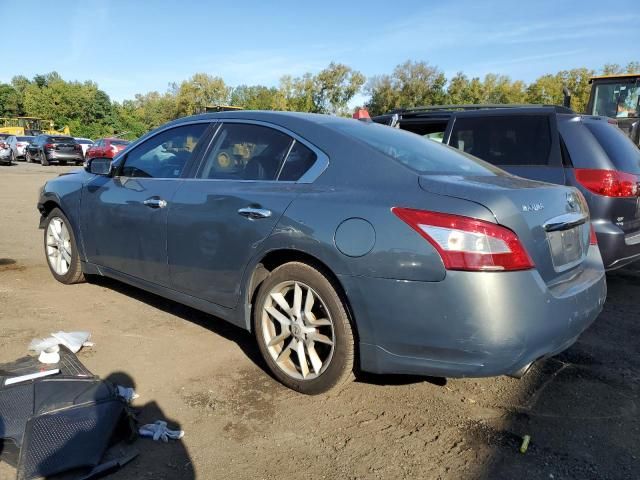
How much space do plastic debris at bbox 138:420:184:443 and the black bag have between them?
0.11 m

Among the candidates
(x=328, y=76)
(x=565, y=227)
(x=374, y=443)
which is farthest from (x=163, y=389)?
(x=328, y=76)

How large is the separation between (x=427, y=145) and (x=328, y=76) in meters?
50.8

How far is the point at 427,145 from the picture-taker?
12.0 ft

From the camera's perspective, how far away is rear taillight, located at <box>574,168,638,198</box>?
4.78 meters

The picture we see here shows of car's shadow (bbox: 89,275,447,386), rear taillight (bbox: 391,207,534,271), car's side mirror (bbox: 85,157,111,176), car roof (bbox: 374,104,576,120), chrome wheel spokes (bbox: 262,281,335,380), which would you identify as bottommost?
car's shadow (bbox: 89,275,447,386)

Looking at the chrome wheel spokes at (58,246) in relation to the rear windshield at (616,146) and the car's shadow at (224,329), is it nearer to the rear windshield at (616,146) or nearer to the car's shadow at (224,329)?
the car's shadow at (224,329)

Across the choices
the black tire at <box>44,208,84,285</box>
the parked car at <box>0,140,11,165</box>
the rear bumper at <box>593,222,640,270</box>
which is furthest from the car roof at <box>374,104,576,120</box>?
the parked car at <box>0,140,11,165</box>

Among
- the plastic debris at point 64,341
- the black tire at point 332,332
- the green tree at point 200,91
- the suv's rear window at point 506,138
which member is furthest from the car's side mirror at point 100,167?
the green tree at point 200,91

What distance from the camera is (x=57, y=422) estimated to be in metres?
2.51

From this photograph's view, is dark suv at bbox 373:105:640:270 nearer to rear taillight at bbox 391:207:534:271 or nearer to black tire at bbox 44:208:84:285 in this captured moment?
rear taillight at bbox 391:207:534:271

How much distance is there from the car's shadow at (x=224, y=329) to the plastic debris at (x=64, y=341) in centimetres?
83

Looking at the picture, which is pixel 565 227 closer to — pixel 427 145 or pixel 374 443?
pixel 427 145

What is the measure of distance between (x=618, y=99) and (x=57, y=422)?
571 inches

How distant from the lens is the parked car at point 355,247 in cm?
253
